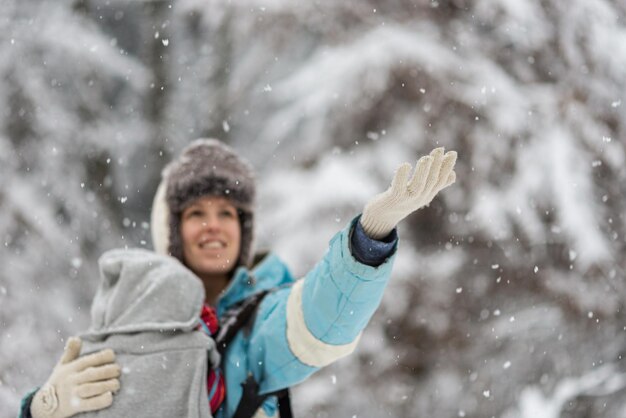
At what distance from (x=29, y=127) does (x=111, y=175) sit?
0.61 m

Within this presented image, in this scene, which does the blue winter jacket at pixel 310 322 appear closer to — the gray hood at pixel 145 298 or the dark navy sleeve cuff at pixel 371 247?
the dark navy sleeve cuff at pixel 371 247

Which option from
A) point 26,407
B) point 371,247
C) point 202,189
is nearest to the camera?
point 371,247

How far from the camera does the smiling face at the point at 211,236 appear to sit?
81.8 inches

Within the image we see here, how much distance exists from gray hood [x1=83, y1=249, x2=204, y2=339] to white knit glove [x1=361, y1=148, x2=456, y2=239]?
0.55 metres

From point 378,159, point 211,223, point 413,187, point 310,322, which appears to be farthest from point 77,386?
point 378,159

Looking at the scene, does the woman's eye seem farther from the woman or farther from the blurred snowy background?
the blurred snowy background

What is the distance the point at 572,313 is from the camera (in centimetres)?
412

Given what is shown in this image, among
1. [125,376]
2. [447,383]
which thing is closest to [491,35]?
[447,383]

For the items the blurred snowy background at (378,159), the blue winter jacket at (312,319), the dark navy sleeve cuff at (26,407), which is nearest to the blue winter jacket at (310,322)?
the blue winter jacket at (312,319)

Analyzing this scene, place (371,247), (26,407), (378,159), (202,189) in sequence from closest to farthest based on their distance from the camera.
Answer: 1. (371,247)
2. (26,407)
3. (202,189)
4. (378,159)

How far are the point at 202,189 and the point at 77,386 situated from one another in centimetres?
76

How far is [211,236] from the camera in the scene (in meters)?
2.09

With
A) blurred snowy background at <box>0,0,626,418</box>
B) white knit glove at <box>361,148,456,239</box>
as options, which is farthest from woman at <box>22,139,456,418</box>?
blurred snowy background at <box>0,0,626,418</box>

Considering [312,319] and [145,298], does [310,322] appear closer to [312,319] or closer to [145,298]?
[312,319]
